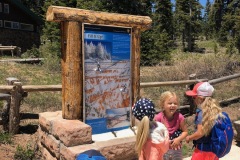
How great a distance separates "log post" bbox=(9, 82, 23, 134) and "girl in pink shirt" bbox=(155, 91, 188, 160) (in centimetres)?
319

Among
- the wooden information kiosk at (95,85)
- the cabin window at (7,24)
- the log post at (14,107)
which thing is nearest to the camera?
the wooden information kiosk at (95,85)

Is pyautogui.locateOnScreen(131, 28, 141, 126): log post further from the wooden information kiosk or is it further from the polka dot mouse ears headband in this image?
the polka dot mouse ears headband

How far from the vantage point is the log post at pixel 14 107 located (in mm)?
5637

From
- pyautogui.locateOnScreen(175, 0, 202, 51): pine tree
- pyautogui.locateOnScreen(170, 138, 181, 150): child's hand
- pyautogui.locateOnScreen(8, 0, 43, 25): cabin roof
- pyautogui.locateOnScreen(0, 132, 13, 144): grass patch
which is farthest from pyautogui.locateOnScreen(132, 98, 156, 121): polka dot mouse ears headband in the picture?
pyautogui.locateOnScreen(175, 0, 202, 51): pine tree

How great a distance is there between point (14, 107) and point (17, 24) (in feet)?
79.1

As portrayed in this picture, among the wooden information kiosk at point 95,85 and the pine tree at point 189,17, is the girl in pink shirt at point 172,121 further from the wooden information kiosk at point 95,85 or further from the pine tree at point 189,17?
the pine tree at point 189,17

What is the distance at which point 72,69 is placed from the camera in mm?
4062

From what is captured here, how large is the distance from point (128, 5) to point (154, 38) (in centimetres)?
304

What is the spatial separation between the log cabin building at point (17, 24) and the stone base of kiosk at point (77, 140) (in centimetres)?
2396

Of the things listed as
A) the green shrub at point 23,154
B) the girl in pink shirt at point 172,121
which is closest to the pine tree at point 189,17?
the green shrub at point 23,154

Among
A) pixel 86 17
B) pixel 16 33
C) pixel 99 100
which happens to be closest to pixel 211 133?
pixel 99 100

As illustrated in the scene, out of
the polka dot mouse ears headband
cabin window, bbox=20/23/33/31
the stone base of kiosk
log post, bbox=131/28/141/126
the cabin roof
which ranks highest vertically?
the cabin roof

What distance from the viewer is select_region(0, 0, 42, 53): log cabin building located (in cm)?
2656

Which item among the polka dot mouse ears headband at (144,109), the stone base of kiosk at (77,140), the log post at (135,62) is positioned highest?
the log post at (135,62)
